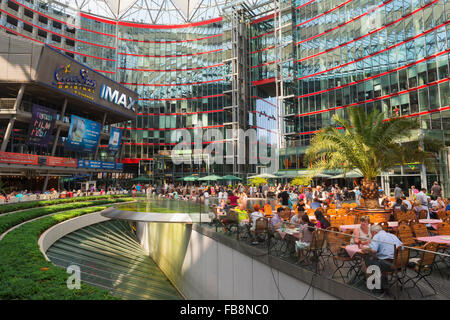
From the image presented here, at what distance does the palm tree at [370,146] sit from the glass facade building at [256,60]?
14.1 metres

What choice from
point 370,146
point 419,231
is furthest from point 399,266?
point 370,146

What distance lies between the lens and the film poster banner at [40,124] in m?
33.0

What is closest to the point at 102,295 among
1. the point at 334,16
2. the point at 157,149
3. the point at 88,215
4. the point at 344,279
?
the point at 344,279

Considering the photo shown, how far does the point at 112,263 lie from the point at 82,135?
30.8 metres

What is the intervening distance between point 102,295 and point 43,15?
7252cm

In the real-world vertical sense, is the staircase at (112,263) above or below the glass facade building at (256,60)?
below

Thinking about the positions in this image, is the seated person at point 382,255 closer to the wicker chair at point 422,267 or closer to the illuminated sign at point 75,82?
the wicker chair at point 422,267

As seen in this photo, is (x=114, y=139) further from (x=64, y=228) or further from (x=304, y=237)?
(x=304, y=237)

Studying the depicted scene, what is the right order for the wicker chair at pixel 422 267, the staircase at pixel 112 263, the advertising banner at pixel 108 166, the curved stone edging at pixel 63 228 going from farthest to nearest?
the advertising banner at pixel 108 166 → the curved stone edging at pixel 63 228 → the staircase at pixel 112 263 → the wicker chair at pixel 422 267

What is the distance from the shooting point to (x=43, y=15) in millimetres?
59031

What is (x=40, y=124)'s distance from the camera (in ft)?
112

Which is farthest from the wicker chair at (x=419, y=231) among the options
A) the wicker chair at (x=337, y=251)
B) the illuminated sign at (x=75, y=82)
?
the illuminated sign at (x=75, y=82)

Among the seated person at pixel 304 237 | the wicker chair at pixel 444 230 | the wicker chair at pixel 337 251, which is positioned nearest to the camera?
the wicker chair at pixel 337 251
